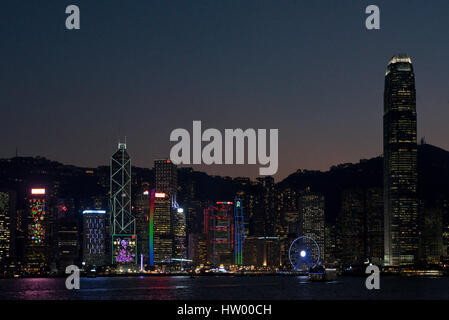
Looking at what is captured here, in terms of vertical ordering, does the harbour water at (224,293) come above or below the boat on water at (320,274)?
above

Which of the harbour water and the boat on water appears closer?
the harbour water

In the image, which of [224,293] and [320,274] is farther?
[320,274]

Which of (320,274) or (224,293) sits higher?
(224,293)

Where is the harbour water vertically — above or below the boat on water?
above

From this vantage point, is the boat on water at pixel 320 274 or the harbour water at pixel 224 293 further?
the boat on water at pixel 320 274
